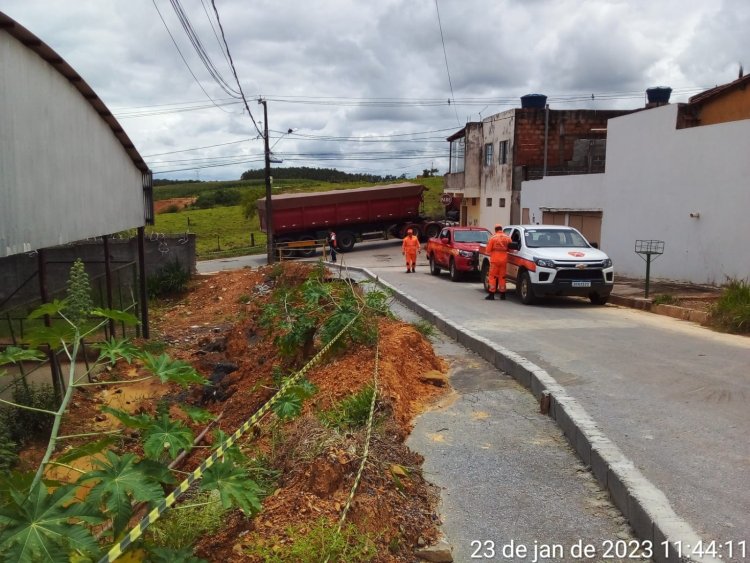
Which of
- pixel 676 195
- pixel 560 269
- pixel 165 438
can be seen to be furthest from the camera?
pixel 676 195

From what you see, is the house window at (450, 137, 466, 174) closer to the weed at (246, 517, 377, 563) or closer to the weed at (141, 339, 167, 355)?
the weed at (141, 339, 167, 355)

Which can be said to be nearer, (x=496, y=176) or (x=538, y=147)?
(x=538, y=147)

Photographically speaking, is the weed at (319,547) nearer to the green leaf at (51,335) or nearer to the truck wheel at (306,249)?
the green leaf at (51,335)

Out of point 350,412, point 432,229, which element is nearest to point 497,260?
point 350,412

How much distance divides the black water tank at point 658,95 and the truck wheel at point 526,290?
730 inches

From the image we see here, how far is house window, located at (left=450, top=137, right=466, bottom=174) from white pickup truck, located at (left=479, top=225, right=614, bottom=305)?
23881 mm

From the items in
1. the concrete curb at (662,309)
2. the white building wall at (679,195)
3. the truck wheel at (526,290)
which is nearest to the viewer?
the concrete curb at (662,309)

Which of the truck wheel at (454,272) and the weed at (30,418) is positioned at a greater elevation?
the truck wheel at (454,272)

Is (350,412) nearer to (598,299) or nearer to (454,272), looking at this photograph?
(598,299)

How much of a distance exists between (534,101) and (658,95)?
5.76 m

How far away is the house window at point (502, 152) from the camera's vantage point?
32.5m

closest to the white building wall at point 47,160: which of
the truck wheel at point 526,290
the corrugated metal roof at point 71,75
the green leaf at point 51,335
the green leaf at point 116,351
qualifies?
the corrugated metal roof at point 71,75

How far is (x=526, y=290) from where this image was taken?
14.4 metres

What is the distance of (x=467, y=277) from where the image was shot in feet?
68.4
